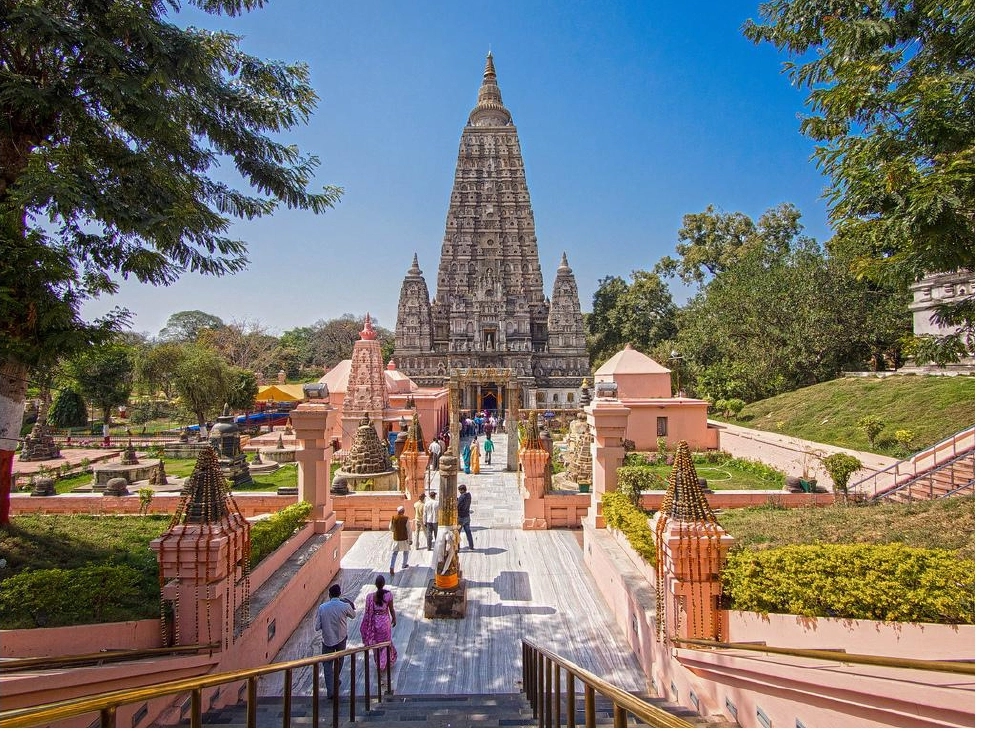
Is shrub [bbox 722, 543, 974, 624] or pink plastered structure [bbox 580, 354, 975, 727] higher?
shrub [bbox 722, 543, 974, 624]

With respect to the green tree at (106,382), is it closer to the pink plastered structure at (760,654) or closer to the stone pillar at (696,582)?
the pink plastered structure at (760,654)

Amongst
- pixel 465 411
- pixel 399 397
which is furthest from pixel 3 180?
pixel 465 411

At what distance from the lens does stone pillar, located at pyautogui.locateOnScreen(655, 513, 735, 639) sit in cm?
467

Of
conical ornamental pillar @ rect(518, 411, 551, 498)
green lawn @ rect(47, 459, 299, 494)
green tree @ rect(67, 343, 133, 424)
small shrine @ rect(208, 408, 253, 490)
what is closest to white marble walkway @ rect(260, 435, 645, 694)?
conical ornamental pillar @ rect(518, 411, 551, 498)

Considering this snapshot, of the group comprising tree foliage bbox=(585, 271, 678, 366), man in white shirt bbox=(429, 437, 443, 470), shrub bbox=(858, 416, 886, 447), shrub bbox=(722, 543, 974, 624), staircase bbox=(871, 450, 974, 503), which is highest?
tree foliage bbox=(585, 271, 678, 366)

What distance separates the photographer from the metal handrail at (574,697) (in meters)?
2.29

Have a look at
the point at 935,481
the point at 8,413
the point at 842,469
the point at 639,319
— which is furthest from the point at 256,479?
the point at 639,319

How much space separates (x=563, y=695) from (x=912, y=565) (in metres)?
3.47

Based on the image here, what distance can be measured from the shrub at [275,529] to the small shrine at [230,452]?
24.2 feet

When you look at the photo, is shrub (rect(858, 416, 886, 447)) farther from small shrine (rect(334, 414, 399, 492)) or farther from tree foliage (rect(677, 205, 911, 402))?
small shrine (rect(334, 414, 399, 492))

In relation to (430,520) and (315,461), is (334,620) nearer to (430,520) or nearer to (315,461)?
(315,461)

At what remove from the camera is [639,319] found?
4778cm

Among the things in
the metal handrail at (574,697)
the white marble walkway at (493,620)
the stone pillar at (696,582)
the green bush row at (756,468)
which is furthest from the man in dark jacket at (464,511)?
the green bush row at (756,468)

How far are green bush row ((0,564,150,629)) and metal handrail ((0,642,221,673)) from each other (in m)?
0.45
